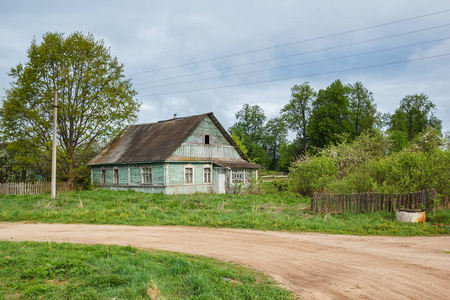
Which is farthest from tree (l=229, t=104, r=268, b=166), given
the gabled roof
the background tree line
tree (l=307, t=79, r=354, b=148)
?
the gabled roof

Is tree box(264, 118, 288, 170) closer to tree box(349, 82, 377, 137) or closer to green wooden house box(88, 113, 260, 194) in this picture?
tree box(349, 82, 377, 137)

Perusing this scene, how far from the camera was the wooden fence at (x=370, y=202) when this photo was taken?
13180 millimetres

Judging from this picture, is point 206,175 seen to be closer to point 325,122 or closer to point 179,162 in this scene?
point 179,162

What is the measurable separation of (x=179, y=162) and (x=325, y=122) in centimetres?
2589

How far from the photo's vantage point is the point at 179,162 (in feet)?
83.1

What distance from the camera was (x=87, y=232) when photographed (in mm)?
12055

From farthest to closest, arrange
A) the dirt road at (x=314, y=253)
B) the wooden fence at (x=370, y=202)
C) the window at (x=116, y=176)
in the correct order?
1. the window at (x=116, y=176)
2. the wooden fence at (x=370, y=202)
3. the dirt road at (x=314, y=253)

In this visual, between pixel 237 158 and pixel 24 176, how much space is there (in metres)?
21.4

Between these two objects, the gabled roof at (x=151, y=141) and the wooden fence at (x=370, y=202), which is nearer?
the wooden fence at (x=370, y=202)

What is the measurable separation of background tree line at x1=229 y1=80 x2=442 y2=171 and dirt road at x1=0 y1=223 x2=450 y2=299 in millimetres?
27358

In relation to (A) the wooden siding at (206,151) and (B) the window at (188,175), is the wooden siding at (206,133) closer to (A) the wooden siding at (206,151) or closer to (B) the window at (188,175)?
(A) the wooden siding at (206,151)

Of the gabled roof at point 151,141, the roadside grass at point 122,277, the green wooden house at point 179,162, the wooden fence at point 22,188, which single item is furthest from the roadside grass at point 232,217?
the wooden fence at point 22,188

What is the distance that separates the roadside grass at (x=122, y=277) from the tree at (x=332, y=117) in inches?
1549

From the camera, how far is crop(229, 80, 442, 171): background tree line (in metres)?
44.5
